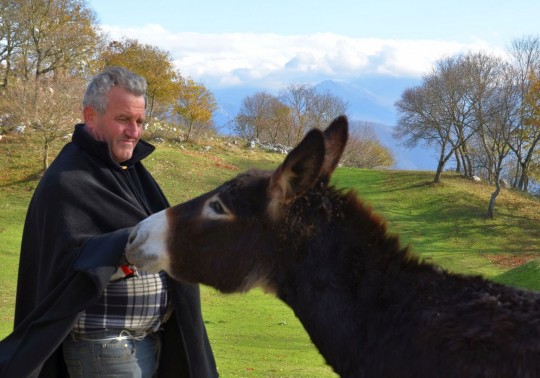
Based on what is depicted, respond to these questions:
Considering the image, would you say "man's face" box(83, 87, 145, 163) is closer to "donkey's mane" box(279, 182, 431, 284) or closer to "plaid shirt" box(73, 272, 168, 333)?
"plaid shirt" box(73, 272, 168, 333)

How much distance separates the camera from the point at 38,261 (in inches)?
159

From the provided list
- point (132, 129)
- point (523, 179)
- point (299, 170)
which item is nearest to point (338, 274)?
point (299, 170)

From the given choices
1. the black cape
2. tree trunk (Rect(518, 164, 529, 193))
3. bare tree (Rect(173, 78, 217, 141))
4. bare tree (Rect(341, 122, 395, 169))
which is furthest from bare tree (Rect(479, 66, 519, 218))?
the black cape

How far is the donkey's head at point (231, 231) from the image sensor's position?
3648 mm

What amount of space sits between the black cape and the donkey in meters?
0.33

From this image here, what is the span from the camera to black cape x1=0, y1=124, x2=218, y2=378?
3.70 m

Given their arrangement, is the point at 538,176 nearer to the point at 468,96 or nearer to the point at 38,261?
the point at 468,96

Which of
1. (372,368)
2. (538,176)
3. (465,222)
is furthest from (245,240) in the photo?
(538,176)

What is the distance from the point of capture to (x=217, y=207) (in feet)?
12.3

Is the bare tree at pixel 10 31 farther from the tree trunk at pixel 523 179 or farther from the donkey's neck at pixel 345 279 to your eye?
the donkey's neck at pixel 345 279

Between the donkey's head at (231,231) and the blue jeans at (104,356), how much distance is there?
548mm

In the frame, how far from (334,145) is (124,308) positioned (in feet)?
5.50

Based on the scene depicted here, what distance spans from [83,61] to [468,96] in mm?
32704

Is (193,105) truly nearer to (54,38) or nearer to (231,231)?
(54,38)
